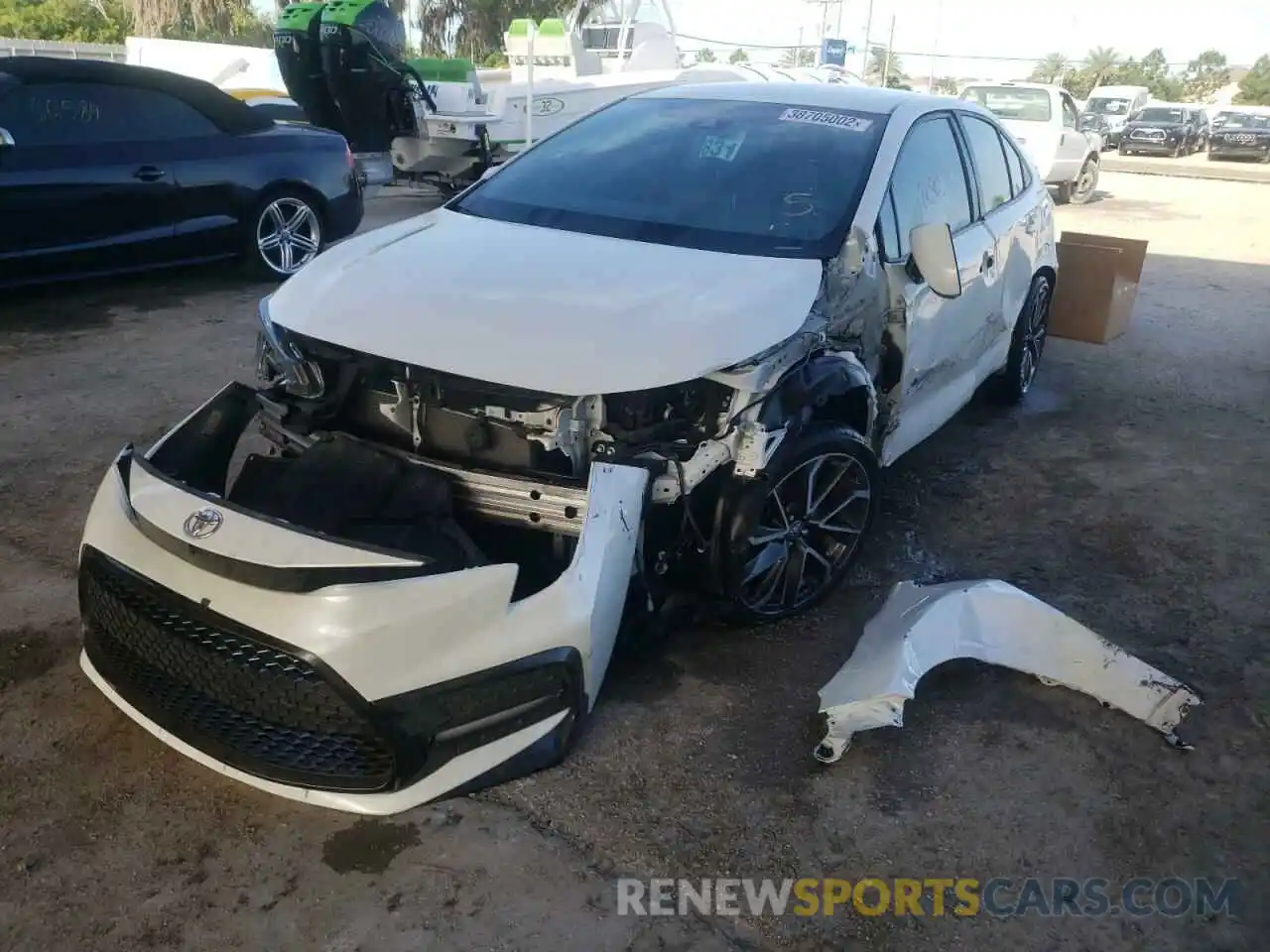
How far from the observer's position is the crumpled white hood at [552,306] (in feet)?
9.13

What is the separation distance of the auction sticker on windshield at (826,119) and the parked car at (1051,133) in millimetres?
12401

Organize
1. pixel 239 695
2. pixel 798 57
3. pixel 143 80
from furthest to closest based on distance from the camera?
pixel 798 57 → pixel 143 80 → pixel 239 695

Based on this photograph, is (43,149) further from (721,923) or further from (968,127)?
(721,923)

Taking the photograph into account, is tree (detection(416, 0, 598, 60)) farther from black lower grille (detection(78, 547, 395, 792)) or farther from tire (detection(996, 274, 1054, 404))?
black lower grille (detection(78, 547, 395, 792))

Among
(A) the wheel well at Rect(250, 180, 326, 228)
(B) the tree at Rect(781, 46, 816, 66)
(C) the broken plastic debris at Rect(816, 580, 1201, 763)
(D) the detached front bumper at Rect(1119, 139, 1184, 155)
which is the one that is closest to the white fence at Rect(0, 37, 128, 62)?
(B) the tree at Rect(781, 46, 816, 66)

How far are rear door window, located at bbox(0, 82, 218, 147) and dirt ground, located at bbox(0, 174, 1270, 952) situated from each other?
2612 mm

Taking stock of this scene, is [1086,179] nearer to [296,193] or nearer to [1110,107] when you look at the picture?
[296,193]

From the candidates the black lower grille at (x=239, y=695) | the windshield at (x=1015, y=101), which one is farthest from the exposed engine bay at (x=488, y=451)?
the windshield at (x=1015, y=101)

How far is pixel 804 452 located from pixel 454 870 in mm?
1604

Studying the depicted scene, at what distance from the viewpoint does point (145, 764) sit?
2.72m

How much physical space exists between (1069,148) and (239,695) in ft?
52.6

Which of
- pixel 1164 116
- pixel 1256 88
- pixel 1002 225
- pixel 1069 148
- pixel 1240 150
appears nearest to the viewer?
pixel 1002 225

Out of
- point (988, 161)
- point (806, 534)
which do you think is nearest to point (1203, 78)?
point (988, 161)

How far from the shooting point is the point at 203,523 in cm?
245
